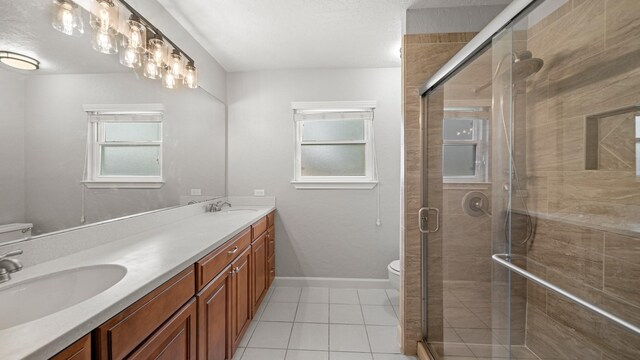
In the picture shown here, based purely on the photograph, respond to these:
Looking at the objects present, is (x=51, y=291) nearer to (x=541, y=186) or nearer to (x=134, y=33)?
(x=134, y=33)

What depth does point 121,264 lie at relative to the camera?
1.06 m

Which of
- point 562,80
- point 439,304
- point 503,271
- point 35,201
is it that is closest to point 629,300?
point 503,271

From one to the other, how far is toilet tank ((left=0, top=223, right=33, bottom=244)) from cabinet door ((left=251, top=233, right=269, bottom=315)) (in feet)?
4.15

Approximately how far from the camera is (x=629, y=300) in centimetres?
124

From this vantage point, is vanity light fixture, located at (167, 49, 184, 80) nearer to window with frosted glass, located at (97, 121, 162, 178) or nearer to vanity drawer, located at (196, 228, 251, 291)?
window with frosted glass, located at (97, 121, 162, 178)

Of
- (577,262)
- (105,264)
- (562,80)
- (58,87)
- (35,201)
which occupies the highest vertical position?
(562,80)

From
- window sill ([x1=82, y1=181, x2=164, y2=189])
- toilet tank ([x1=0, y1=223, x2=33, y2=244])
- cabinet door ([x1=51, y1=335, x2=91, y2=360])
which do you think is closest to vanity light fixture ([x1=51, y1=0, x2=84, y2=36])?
window sill ([x1=82, y1=181, x2=164, y2=189])

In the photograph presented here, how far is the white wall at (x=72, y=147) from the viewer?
1.13m

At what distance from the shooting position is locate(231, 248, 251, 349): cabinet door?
66.3 inches

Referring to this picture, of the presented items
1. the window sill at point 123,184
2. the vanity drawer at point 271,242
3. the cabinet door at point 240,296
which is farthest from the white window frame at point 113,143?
the vanity drawer at point 271,242

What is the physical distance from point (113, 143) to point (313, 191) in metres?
1.85

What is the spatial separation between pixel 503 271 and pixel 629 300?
0.60m

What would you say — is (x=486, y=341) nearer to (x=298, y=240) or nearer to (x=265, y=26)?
(x=298, y=240)

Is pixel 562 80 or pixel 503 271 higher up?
pixel 562 80
